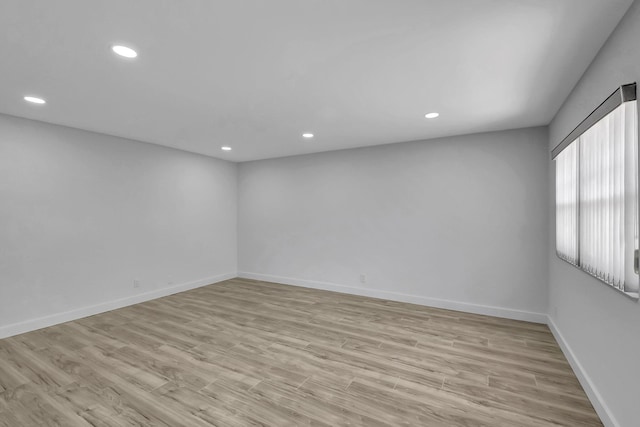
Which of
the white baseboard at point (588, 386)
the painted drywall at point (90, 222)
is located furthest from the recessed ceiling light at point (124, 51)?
the white baseboard at point (588, 386)

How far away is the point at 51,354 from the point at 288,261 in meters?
3.42

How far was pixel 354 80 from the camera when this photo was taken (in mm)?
2260

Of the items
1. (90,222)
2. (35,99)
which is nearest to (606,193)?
(35,99)

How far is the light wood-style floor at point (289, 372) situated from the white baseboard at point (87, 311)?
0.42ft

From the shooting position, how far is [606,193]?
5.78 ft

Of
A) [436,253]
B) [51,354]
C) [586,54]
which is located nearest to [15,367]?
[51,354]

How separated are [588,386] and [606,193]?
146 centimetres

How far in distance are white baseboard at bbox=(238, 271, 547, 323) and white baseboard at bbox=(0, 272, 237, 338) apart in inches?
60.4

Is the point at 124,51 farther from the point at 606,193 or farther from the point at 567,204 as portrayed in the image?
the point at 567,204

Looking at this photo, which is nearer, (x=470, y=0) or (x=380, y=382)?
(x=470, y=0)

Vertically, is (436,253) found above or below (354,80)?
below

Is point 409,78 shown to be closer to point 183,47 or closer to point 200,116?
point 183,47

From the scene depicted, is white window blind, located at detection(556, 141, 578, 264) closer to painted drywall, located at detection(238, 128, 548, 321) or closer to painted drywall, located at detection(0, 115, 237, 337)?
painted drywall, located at detection(238, 128, 548, 321)

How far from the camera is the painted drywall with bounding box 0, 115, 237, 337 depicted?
3207mm
